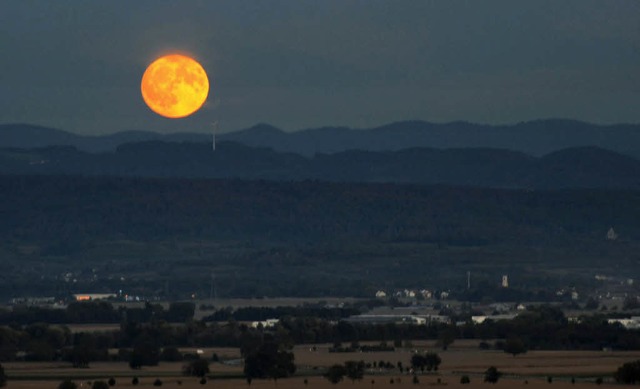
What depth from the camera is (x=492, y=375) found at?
282 ft

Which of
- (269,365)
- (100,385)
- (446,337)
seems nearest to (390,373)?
(269,365)

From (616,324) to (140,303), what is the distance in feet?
153

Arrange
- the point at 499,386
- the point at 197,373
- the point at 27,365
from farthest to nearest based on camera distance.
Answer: the point at 27,365 < the point at 197,373 < the point at 499,386

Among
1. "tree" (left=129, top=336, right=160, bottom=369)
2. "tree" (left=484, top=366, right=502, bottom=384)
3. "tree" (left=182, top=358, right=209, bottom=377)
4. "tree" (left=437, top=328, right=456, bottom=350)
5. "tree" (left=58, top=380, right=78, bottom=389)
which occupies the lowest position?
"tree" (left=58, top=380, right=78, bottom=389)

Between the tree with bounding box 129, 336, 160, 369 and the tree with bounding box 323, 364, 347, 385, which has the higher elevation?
the tree with bounding box 129, 336, 160, 369

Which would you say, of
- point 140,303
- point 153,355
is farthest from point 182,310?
point 153,355

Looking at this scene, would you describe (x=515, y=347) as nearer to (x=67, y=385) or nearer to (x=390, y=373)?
(x=390, y=373)

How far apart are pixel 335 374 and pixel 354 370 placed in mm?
2093

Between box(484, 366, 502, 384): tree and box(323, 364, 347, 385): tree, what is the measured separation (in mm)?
5780

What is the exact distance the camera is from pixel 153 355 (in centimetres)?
9919

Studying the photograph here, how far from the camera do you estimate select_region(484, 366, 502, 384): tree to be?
8525 centimetres

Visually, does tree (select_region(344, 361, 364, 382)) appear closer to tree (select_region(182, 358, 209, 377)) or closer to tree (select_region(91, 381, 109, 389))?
tree (select_region(182, 358, 209, 377))

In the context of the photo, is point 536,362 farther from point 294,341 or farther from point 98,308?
point 98,308

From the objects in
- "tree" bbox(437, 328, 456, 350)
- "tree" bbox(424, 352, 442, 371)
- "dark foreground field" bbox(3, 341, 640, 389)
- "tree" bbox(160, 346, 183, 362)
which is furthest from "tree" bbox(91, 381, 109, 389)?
"tree" bbox(437, 328, 456, 350)
